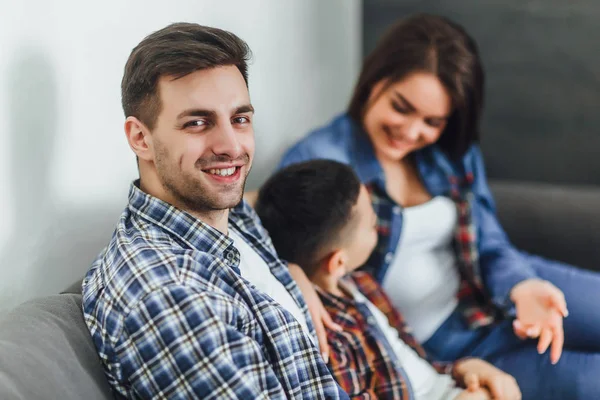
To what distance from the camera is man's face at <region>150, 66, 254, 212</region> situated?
0.94 metres

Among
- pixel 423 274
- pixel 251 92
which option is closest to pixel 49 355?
pixel 251 92

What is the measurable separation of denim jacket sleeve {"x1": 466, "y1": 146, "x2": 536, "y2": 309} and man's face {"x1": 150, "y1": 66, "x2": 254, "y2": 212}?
0.85 m

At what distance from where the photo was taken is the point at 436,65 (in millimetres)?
1588

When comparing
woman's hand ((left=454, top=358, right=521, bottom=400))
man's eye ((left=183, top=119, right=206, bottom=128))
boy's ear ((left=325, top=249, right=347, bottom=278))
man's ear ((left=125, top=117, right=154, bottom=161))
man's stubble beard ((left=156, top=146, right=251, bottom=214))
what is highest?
man's eye ((left=183, top=119, right=206, bottom=128))

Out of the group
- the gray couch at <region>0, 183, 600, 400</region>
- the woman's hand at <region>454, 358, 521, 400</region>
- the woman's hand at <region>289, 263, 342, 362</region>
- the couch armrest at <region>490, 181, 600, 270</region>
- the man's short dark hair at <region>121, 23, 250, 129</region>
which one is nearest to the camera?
the gray couch at <region>0, 183, 600, 400</region>

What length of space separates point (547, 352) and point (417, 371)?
0.31 metres

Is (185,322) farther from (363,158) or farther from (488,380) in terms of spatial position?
(363,158)

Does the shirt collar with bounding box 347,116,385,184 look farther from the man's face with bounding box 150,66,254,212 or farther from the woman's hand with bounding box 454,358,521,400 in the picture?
the man's face with bounding box 150,66,254,212

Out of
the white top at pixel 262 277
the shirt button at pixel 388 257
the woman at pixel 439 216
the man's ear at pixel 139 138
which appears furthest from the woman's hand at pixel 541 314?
the man's ear at pixel 139 138

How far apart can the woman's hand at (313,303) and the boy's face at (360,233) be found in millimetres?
104

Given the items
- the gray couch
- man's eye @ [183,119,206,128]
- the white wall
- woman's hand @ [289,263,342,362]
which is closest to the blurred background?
the white wall

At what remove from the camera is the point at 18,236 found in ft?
3.32

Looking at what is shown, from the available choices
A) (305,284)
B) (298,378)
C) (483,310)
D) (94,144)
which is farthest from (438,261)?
(94,144)

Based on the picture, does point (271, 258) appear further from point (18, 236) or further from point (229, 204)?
point (18, 236)
